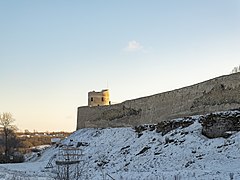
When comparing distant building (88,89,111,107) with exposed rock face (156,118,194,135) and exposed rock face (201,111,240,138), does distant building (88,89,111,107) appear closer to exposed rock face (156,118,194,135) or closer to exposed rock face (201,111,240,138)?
exposed rock face (156,118,194,135)

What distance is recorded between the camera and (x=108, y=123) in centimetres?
3484

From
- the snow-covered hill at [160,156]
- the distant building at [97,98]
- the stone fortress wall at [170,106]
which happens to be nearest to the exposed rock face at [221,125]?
the snow-covered hill at [160,156]

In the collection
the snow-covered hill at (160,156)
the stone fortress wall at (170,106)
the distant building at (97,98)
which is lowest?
the snow-covered hill at (160,156)

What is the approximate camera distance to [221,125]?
18.0 metres

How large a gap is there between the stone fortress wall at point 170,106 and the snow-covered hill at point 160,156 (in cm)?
168

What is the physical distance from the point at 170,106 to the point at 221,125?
8764mm

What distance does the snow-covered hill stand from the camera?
47.5 feet

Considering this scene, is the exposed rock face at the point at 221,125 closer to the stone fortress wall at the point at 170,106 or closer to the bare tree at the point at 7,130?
the stone fortress wall at the point at 170,106

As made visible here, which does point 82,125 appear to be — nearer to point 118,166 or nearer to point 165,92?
point 165,92

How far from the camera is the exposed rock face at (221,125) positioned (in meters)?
17.6

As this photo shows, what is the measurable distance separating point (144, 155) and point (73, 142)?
46.4 feet

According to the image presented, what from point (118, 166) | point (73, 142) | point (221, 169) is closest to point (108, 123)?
point (73, 142)

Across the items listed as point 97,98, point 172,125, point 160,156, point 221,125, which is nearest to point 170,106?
point 172,125

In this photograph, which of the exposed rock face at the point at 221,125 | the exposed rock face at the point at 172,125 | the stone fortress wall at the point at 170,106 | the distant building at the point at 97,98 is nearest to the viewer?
the exposed rock face at the point at 221,125
